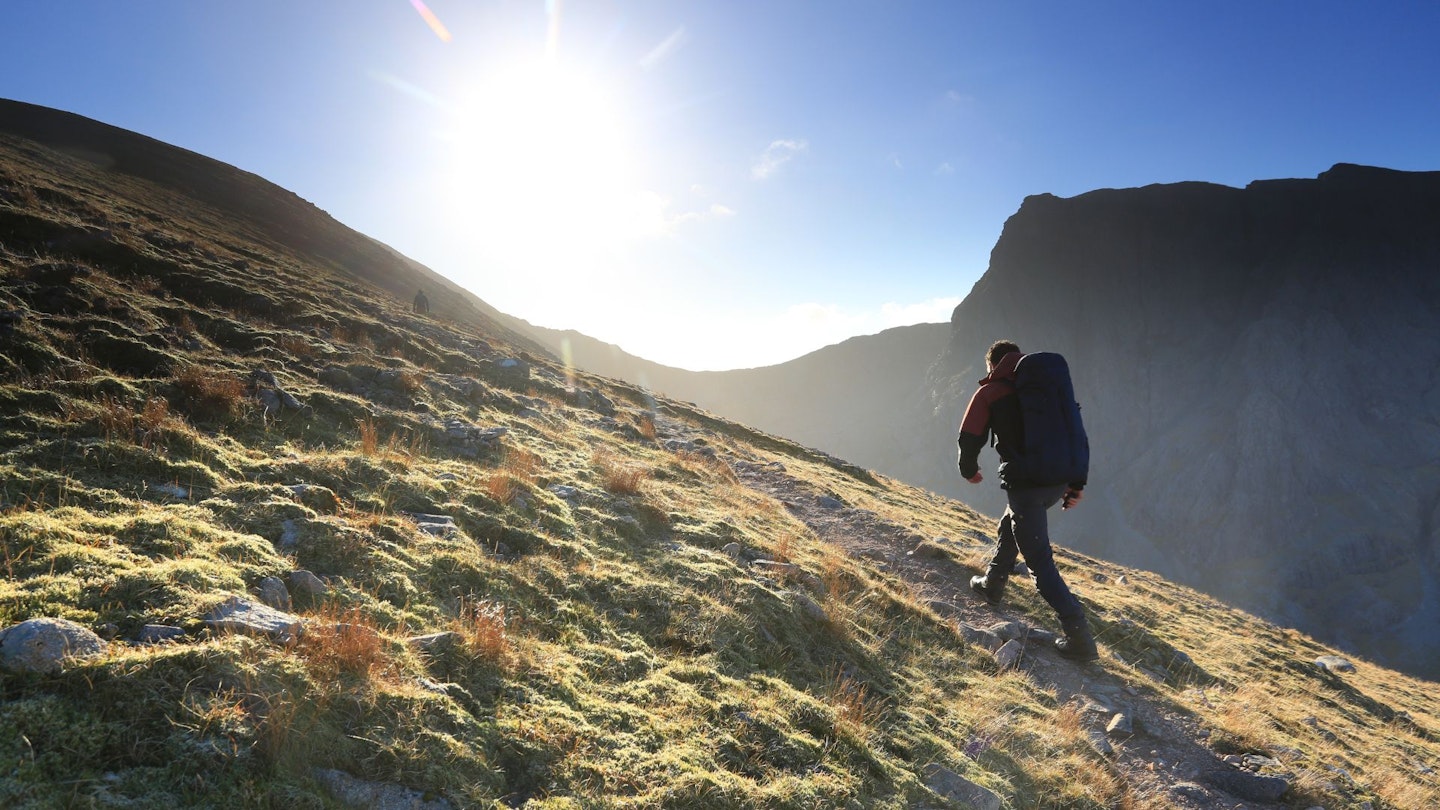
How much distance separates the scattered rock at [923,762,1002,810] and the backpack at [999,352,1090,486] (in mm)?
3895

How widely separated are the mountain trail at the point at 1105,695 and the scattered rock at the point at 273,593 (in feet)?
24.4

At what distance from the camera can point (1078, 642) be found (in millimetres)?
7910

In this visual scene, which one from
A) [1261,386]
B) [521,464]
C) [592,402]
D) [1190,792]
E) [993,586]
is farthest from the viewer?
[1261,386]

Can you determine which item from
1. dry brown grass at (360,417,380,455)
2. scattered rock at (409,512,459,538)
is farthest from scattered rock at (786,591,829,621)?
dry brown grass at (360,417,380,455)

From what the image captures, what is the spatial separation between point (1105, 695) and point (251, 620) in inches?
359

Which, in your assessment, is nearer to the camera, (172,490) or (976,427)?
(172,490)

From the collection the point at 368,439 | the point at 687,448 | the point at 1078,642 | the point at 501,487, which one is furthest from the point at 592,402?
the point at 1078,642

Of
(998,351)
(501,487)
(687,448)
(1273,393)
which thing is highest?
(1273,393)

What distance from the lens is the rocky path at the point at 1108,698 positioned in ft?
19.0

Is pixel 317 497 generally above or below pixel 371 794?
above

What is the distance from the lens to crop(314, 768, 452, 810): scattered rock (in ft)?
9.61

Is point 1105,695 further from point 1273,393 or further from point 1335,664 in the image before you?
point 1273,393

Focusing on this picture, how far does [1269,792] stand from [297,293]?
82.3 feet

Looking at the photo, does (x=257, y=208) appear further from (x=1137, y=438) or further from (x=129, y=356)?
(x=1137, y=438)
